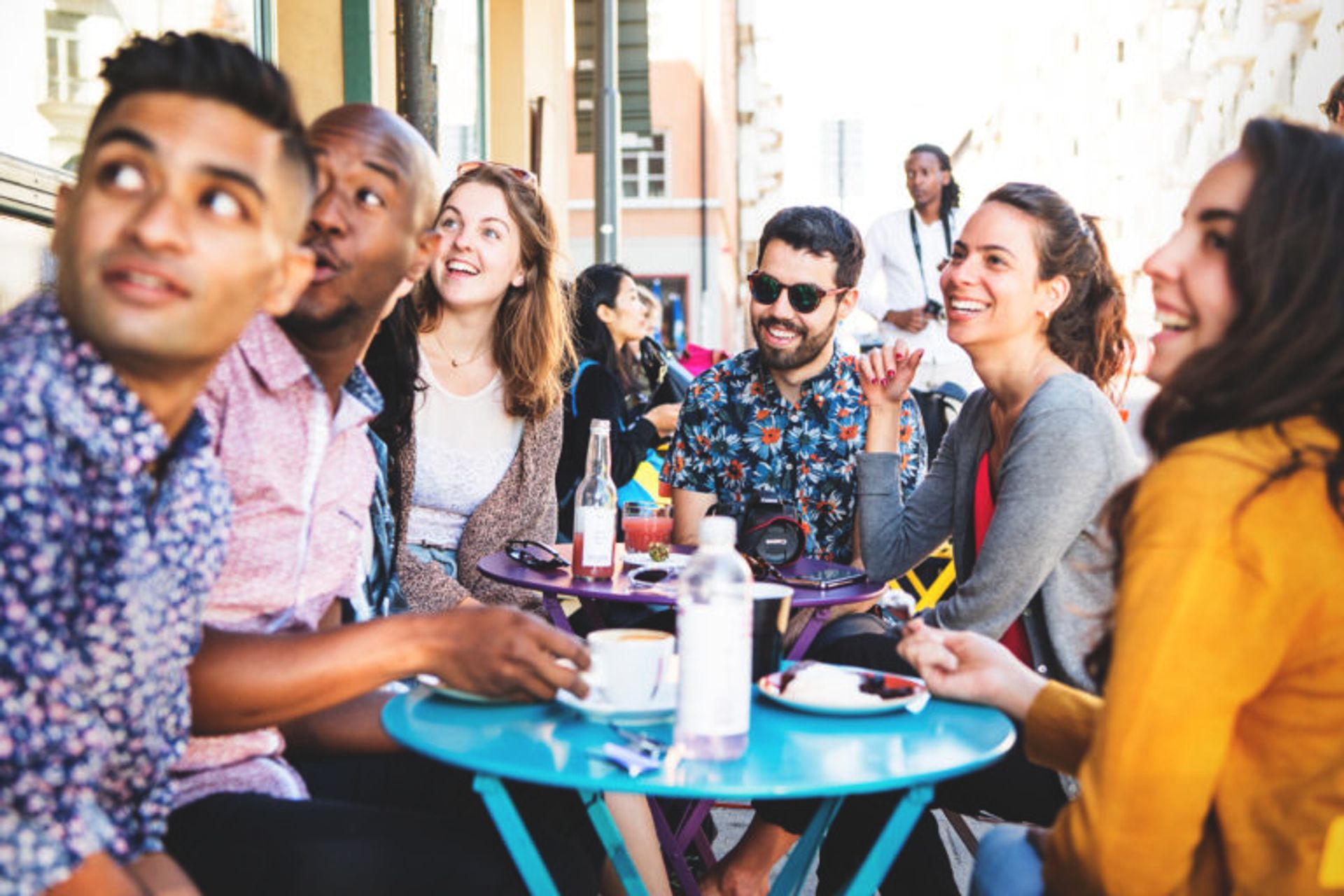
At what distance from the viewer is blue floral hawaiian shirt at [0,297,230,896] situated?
1.36 metres

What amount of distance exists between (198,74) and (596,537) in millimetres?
1912

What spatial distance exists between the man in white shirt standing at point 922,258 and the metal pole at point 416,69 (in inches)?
139

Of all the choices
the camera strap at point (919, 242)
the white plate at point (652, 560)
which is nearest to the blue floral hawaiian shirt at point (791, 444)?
the white plate at point (652, 560)

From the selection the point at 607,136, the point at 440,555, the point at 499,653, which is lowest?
the point at 440,555

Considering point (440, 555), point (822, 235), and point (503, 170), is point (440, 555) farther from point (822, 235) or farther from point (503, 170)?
point (822, 235)

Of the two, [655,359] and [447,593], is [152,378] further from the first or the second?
[655,359]

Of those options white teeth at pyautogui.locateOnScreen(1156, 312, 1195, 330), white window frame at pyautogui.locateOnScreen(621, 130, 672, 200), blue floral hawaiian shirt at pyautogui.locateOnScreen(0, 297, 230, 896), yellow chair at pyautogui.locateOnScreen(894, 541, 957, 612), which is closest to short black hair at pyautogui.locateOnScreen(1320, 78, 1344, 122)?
yellow chair at pyautogui.locateOnScreen(894, 541, 957, 612)

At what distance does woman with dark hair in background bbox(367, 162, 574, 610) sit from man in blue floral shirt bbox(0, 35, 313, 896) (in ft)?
6.32

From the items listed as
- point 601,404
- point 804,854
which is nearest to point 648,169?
point 601,404

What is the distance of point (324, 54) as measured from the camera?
6.10 metres

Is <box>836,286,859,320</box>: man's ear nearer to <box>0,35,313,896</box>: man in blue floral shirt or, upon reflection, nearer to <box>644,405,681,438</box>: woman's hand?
<box>644,405,681,438</box>: woman's hand

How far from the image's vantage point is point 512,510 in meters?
3.80

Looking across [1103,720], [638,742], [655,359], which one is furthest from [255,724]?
[655,359]

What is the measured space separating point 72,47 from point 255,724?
2941 mm
